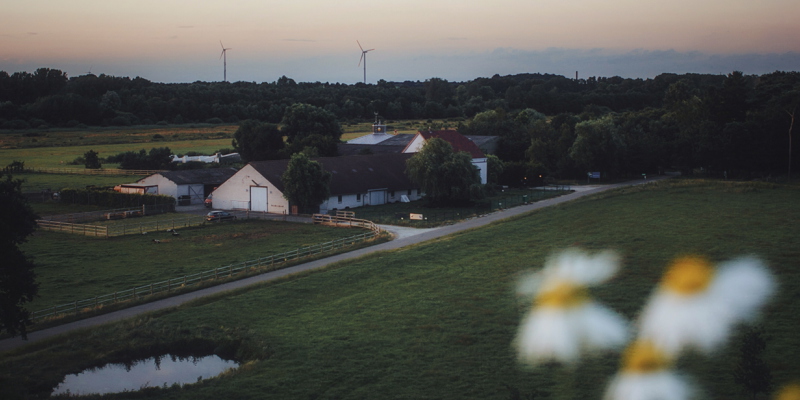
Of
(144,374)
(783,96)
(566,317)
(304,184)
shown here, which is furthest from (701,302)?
(783,96)

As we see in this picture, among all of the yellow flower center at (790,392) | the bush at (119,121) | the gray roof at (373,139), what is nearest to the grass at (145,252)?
the yellow flower center at (790,392)

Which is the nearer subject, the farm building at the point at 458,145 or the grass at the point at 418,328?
the grass at the point at 418,328

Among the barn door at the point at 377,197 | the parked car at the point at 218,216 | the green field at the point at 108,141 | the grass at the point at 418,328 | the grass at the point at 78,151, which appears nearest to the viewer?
the grass at the point at 418,328

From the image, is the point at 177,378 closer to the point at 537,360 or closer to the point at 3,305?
the point at 3,305

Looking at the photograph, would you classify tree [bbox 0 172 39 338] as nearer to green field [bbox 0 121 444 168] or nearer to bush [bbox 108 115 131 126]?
green field [bbox 0 121 444 168]

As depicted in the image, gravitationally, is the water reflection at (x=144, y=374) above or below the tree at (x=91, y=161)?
below

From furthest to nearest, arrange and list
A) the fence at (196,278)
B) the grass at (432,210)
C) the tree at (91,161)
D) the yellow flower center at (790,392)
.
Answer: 1. the tree at (91,161)
2. the grass at (432,210)
3. the fence at (196,278)
4. the yellow flower center at (790,392)

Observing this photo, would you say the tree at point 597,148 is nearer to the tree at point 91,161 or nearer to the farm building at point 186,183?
the farm building at point 186,183
